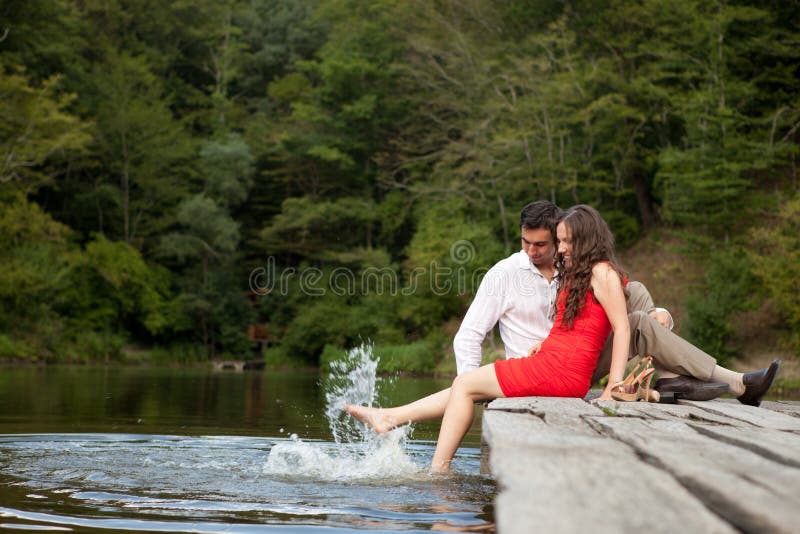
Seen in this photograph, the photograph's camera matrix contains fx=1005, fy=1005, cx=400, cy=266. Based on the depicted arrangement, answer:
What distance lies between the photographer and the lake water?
153 inches

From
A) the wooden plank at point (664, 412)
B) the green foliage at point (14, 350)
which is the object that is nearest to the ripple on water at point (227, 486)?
the wooden plank at point (664, 412)

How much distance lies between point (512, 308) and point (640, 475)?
371 centimetres

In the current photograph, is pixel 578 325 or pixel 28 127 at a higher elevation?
pixel 28 127

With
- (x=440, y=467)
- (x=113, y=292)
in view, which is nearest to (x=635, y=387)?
(x=440, y=467)

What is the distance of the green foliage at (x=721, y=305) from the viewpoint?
2173 centimetres

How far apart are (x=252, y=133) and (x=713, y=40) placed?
72.2 ft

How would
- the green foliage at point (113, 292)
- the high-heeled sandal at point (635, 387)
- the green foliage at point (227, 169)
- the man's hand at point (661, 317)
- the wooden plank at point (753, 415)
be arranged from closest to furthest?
the wooden plank at point (753, 415), the high-heeled sandal at point (635, 387), the man's hand at point (661, 317), the green foliage at point (113, 292), the green foliage at point (227, 169)

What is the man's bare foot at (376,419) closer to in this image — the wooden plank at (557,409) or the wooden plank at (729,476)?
the wooden plank at (557,409)

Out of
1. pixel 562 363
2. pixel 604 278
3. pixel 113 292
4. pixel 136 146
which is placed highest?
pixel 136 146

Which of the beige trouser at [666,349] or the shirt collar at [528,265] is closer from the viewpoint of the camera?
the beige trouser at [666,349]

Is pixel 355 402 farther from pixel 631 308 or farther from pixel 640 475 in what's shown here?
pixel 640 475

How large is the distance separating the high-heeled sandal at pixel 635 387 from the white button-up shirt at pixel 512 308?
1115mm

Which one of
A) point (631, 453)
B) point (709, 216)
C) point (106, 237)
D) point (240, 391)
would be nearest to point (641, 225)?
point (709, 216)

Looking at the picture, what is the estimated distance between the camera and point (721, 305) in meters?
22.0
